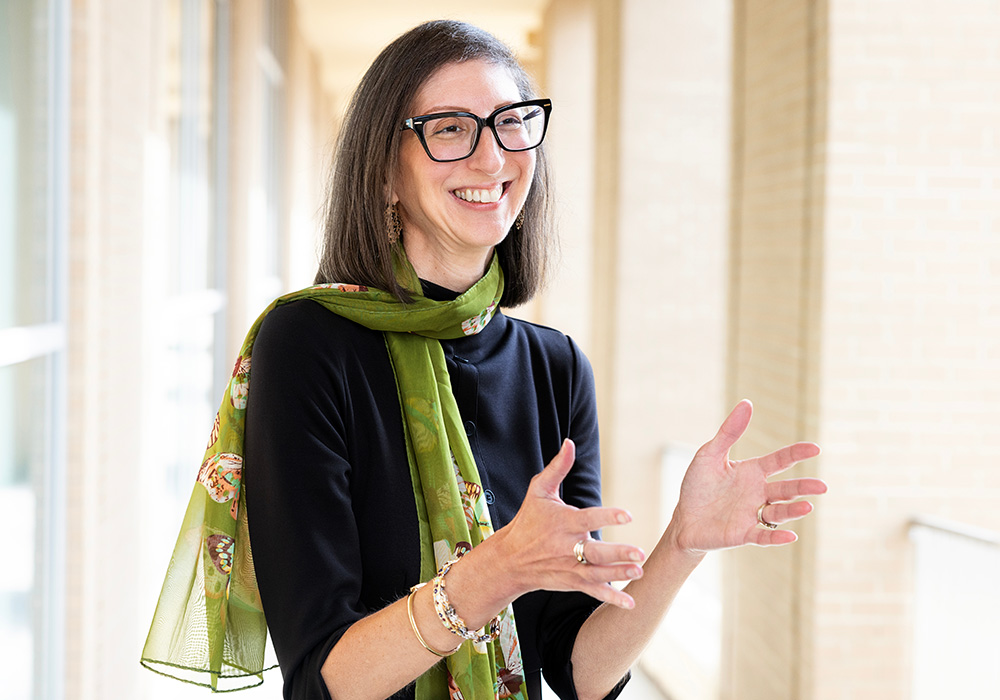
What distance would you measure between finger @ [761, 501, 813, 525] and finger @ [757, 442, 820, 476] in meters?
0.05

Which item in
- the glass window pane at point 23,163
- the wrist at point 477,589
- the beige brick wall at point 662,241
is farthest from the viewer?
the beige brick wall at point 662,241

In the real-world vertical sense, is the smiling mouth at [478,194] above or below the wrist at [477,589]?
above

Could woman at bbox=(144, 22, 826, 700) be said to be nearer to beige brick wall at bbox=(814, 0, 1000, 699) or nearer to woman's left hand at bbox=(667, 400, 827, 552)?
woman's left hand at bbox=(667, 400, 827, 552)

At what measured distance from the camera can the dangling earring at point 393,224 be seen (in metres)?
1.50

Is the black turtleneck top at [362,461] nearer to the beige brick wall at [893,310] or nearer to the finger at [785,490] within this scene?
the finger at [785,490]

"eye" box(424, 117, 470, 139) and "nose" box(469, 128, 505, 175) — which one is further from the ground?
"eye" box(424, 117, 470, 139)

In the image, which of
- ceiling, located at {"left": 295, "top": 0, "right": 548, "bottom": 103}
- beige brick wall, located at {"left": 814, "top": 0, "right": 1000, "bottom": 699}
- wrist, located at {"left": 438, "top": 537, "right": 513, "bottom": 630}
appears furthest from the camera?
ceiling, located at {"left": 295, "top": 0, "right": 548, "bottom": 103}

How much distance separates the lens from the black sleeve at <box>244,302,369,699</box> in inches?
49.8

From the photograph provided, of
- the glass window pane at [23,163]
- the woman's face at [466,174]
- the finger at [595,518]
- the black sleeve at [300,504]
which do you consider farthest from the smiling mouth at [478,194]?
the glass window pane at [23,163]

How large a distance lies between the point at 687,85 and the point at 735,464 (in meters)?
5.79

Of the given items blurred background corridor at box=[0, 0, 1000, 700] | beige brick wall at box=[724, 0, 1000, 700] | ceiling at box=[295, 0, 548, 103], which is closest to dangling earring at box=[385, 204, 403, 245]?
blurred background corridor at box=[0, 0, 1000, 700]

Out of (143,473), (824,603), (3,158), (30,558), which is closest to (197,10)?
(143,473)

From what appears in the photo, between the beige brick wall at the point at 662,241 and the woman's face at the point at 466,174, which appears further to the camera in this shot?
the beige brick wall at the point at 662,241

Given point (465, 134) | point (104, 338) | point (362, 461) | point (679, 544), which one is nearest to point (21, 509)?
point (104, 338)
